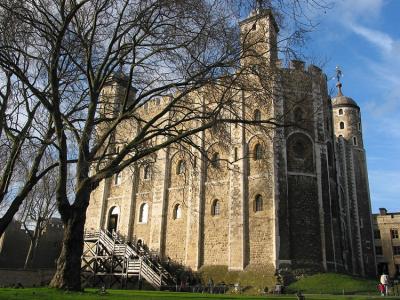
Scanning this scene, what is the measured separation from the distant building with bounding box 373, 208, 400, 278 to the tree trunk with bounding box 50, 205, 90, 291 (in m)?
46.4

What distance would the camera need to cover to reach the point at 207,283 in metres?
24.4

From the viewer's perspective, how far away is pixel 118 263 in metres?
26.4

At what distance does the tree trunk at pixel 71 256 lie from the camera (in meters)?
11.5

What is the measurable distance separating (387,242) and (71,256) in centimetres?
4894

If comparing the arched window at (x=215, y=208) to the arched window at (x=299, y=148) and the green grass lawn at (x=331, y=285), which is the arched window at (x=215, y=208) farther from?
the green grass lawn at (x=331, y=285)

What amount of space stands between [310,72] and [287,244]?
13868 mm

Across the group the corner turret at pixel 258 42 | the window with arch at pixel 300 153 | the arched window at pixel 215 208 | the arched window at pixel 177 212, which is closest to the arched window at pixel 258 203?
the window with arch at pixel 300 153

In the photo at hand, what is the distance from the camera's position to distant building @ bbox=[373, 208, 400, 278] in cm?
5059

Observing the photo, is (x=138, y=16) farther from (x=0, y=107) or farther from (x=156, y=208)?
(x=156, y=208)

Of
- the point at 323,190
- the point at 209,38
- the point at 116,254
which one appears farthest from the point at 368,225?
the point at 209,38

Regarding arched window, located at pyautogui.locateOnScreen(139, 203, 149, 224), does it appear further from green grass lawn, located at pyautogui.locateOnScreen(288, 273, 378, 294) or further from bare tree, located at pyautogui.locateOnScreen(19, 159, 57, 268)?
green grass lawn, located at pyautogui.locateOnScreen(288, 273, 378, 294)

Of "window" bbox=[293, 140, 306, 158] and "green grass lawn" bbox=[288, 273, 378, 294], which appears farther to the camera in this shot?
"window" bbox=[293, 140, 306, 158]

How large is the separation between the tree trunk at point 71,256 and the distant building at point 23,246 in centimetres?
2942

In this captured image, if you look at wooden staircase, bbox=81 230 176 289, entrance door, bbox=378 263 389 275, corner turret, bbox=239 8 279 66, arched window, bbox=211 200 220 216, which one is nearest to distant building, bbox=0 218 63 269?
wooden staircase, bbox=81 230 176 289
